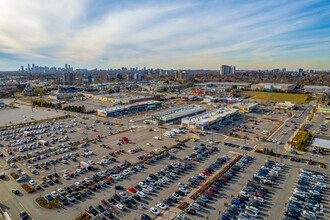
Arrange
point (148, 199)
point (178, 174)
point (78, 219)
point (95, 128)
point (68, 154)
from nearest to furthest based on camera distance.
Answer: point (78, 219), point (148, 199), point (178, 174), point (68, 154), point (95, 128)

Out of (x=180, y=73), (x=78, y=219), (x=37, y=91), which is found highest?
(x=180, y=73)

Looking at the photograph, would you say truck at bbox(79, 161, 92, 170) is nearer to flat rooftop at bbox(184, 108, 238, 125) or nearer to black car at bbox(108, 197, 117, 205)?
black car at bbox(108, 197, 117, 205)

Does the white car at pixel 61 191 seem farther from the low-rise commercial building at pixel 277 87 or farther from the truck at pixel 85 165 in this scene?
the low-rise commercial building at pixel 277 87

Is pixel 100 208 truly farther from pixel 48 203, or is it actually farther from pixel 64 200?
pixel 48 203

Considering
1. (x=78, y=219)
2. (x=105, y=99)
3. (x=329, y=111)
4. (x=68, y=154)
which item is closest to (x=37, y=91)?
(x=105, y=99)

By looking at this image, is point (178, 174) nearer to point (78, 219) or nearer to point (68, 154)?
point (78, 219)

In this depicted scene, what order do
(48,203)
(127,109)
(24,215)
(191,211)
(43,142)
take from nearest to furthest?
(24,215) → (191,211) → (48,203) → (43,142) → (127,109)

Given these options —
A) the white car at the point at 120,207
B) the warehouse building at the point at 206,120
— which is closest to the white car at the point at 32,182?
the white car at the point at 120,207

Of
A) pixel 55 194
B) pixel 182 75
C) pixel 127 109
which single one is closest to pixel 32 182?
pixel 55 194

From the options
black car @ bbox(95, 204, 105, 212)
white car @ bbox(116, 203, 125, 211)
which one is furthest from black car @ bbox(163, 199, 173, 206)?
black car @ bbox(95, 204, 105, 212)
